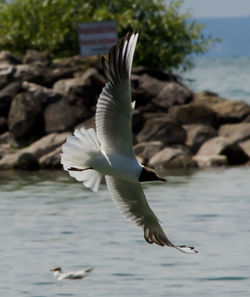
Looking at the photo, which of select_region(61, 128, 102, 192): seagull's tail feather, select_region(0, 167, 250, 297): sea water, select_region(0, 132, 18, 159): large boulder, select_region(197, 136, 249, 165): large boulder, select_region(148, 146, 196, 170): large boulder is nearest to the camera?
select_region(61, 128, 102, 192): seagull's tail feather

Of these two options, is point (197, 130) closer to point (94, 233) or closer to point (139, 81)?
point (139, 81)

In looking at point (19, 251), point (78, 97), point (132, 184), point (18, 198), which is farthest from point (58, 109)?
point (132, 184)

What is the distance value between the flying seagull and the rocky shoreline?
15.7 metres

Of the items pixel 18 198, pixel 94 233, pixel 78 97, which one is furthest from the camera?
pixel 78 97

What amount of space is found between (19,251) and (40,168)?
1139cm

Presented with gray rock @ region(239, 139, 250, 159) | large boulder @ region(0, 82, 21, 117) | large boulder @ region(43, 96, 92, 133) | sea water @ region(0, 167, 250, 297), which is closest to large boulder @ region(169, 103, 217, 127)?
gray rock @ region(239, 139, 250, 159)

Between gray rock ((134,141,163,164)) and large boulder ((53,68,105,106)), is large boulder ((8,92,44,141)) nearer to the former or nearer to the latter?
large boulder ((53,68,105,106))

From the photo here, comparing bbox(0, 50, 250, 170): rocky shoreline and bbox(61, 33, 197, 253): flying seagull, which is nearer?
bbox(61, 33, 197, 253): flying seagull

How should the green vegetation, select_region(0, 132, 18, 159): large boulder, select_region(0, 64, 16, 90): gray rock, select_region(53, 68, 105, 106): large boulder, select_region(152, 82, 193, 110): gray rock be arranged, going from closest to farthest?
1. select_region(0, 132, 18, 159): large boulder
2. select_region(53, 68, 105, 106): large boulder
3. select_region(0, 64, 16, 90): gray rock
4. select_region(152, 82, 193, 110): gray rock
5. the green vegetation

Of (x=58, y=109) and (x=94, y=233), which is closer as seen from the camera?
(x=94, y=233)

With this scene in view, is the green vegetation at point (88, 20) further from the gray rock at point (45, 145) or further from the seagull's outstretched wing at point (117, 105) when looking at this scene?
the seagull's outstretched wing at point (117, 105)

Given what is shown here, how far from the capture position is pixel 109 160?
9.52 meters

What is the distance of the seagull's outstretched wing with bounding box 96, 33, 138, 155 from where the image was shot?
8930 mm

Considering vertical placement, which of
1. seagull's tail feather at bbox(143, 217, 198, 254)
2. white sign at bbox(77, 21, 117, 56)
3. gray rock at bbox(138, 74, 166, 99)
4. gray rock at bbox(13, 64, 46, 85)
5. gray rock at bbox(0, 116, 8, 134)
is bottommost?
gray rock at bbox(0, 116, 8, 134)
